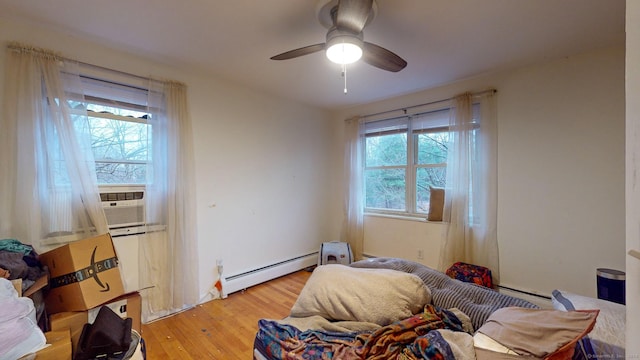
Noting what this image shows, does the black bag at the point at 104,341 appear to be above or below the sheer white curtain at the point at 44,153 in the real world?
below

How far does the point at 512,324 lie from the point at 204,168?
2.68 meters

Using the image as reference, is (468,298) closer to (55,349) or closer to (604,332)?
(604,332)

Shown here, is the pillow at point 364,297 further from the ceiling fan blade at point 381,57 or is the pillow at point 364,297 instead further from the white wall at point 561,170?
the white wall at point 561,170

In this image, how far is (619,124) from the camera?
80.7 inches

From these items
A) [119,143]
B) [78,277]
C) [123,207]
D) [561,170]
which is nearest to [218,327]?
[78,277]

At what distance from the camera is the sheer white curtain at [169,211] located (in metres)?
2.31

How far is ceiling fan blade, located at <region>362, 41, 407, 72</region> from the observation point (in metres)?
1.63

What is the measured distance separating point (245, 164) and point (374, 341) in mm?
2447

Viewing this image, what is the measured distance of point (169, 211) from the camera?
238cm

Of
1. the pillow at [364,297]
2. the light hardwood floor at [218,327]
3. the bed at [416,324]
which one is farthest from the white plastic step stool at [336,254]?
the pillow at [364,297]

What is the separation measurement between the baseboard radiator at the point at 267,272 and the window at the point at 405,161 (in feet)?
3.80

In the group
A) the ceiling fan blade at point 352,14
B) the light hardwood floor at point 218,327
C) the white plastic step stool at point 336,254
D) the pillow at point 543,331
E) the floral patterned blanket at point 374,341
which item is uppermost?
the ceiling fan blade at point 352,14

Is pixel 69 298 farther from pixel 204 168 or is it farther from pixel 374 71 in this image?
pixel 374 71

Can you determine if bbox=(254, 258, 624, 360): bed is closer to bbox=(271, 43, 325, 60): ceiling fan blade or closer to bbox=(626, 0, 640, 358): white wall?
bbox=(626, 0, 640, 358): white wall
